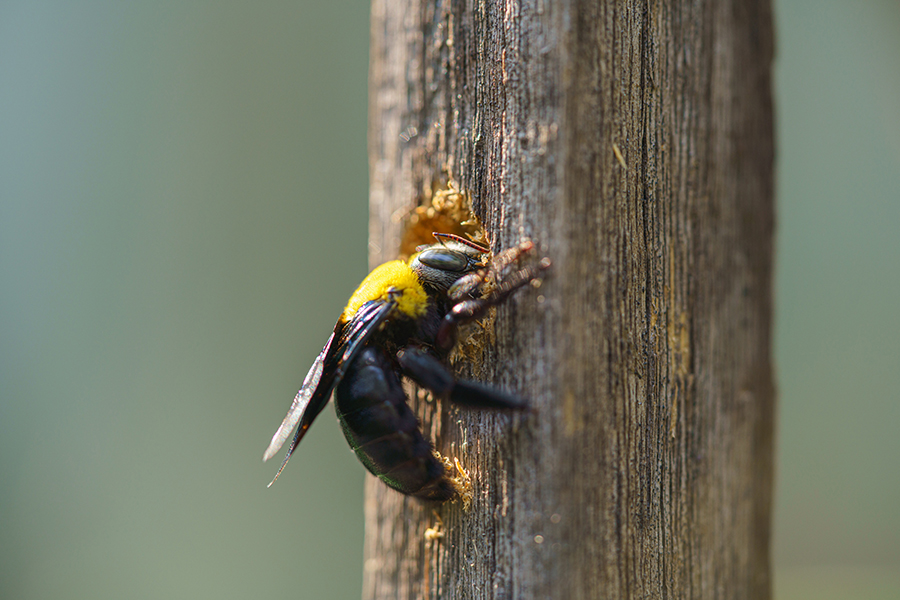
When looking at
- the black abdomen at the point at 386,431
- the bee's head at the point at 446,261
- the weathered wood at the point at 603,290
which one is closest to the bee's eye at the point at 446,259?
the bee's head at the point at 446,261

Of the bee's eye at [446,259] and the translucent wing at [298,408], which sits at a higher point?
the bee's eye at [446,259]

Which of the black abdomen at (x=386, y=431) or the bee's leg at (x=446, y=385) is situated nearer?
the bee's leg at (x=446, y=385)

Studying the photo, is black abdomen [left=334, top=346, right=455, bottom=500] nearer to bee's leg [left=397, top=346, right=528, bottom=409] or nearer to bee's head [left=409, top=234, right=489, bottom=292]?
bee's leg [left=397, top=346, right=528, bottom=409]

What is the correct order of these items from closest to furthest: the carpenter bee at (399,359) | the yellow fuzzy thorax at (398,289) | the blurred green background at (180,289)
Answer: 1. the carpenter bee at (399,359)
2. the yellow fuzzy thorax at (398,289)
3. the blurred green background at (180,289)

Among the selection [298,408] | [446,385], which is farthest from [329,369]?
[446,385]

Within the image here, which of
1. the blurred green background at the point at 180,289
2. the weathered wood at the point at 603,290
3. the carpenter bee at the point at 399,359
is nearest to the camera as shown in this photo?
the weathered wood at the point at 603,290

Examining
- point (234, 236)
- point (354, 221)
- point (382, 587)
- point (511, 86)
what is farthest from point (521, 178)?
point (234, 236)

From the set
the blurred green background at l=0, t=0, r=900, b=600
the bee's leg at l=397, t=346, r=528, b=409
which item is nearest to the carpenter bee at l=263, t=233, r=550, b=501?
the bee's leg at l=397, t=346, r=528, b=409

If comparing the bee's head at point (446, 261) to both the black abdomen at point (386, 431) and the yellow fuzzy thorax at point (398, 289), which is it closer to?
the yellow fuzzy thorax at point (398, 289)
